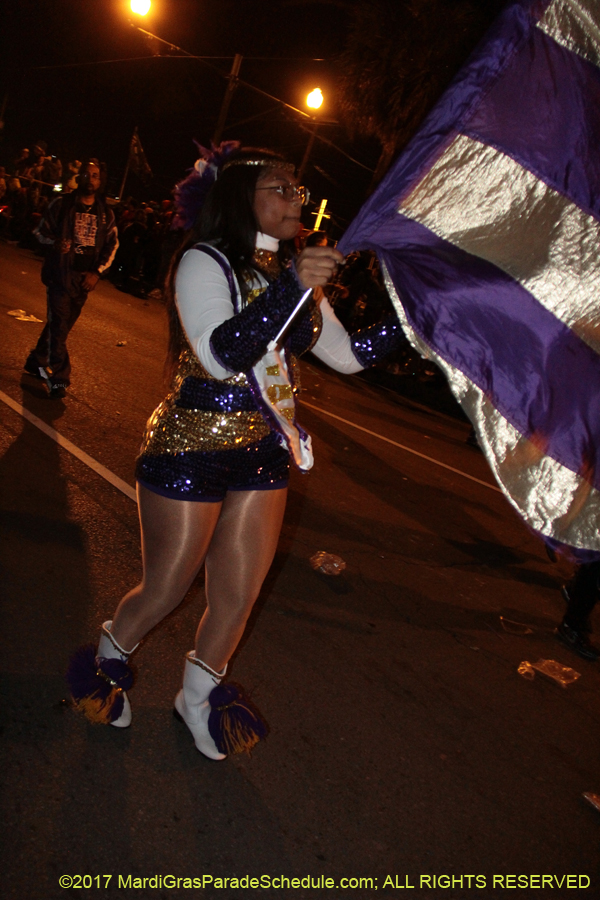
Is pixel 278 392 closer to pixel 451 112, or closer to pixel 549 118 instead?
pixel 451 112

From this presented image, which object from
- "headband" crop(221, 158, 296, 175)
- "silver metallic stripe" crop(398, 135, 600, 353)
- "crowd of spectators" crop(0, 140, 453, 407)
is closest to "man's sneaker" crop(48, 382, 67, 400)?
"headband" crop(221, 158, 296, 175)

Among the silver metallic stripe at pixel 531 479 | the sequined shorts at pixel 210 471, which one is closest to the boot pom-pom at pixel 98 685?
the sequined shorts at pixel 210 471

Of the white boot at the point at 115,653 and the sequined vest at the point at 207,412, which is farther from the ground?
the sequined vest at the point at 207,412

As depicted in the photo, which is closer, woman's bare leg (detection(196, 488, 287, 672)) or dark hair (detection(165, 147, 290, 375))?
dark hair (detection(165, 147, 290, 375))

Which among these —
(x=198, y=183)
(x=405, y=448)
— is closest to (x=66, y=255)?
(x=198, y=183)

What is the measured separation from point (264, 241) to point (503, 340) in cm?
89

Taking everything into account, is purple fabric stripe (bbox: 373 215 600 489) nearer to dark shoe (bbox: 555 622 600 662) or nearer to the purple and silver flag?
the purple and silver flag

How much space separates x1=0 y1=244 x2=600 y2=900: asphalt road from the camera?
2.43 meters

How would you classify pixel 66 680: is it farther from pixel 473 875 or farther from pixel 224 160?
pixel 224 160

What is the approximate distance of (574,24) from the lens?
211cm

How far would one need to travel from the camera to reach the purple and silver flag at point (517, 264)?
215 cm

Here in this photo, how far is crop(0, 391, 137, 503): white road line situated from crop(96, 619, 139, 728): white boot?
7.29ft

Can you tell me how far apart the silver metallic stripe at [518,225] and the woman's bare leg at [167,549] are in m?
1.20

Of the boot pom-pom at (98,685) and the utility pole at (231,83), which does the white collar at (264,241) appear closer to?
the boot pom-pom at (98,685)
